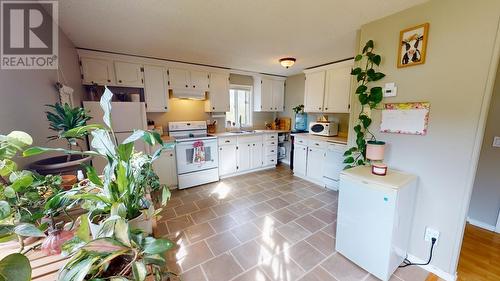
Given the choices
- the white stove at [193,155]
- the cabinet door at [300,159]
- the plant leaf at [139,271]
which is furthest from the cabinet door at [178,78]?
the plant leaf at [139,271]

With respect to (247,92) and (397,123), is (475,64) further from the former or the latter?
(247,92)

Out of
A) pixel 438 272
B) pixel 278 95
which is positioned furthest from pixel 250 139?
pixel 438 272

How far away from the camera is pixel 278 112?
534cm

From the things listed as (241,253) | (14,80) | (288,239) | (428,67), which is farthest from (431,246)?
(14,80)

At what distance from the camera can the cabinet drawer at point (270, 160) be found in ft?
15.0

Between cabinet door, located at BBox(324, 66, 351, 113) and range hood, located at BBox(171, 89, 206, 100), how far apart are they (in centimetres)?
253

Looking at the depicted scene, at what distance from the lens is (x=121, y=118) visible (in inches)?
110

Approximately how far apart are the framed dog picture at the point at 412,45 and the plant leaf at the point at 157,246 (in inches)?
92.5

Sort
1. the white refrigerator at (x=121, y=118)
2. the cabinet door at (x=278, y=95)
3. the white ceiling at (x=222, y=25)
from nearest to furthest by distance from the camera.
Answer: the white ceiling at (x=222, y=25) → the white refrigerator at (x=121, y=118) → the cabinet door at (x=278, y=95)

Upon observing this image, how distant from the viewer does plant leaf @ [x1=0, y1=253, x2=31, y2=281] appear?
18.6 inches

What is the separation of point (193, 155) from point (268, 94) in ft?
8.21

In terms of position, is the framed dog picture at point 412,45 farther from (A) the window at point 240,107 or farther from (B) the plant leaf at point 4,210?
(A) the window at point 240,107

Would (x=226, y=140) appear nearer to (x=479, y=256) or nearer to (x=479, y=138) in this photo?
(x=479, y=138)

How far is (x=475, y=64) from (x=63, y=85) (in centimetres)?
393
